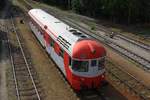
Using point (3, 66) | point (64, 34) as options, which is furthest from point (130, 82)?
point (3, 66)

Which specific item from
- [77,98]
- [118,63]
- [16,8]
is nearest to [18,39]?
[118,63]

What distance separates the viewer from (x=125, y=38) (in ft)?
136

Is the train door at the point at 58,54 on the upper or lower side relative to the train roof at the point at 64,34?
lower

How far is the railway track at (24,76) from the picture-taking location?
21609mm

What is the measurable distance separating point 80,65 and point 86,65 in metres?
0.40

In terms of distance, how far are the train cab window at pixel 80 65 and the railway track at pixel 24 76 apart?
329 centimetres

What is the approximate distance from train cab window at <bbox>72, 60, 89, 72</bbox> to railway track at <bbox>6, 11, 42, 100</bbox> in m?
3.29

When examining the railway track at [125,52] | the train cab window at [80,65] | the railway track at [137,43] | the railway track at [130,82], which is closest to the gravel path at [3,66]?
the train cab window at [80,65]

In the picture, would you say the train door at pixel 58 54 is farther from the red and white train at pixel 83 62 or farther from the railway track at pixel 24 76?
the railway track at pixel 24 76

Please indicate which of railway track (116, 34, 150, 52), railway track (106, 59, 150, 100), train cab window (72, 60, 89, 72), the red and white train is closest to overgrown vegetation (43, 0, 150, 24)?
railway track (116, 34, 150, 52)

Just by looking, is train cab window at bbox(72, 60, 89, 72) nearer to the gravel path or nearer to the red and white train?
the red and white train

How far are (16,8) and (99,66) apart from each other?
191 ft

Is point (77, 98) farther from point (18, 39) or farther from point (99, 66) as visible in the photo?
point (18, 39)

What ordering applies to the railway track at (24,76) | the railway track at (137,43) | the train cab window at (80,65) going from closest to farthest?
the train cab window at (80,65) < the railway track at (24,76) < the railway track at (137,43)
